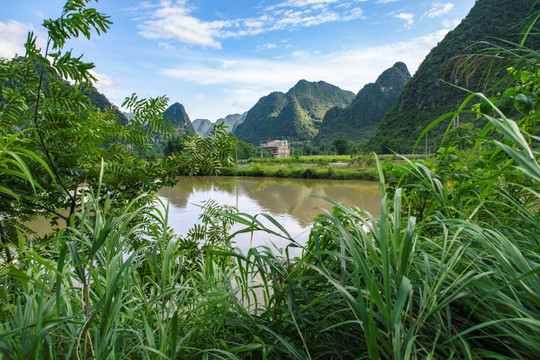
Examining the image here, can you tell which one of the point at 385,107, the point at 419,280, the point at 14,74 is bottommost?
the point at 419,280

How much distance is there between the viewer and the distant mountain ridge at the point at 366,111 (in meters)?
65.2

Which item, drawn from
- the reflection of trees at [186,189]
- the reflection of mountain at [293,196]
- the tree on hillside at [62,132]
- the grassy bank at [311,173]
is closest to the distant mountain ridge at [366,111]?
the grassy bank at [311,173]

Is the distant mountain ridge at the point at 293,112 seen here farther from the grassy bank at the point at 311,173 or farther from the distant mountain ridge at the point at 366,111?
the grassy bank at the point at 311,173

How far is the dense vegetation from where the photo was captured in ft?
1.43

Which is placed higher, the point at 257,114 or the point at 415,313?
the point at 257,114

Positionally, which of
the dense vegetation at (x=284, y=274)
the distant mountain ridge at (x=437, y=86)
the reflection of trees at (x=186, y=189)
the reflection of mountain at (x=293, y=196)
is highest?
the distant mountain ridge at (x=437, y=86)

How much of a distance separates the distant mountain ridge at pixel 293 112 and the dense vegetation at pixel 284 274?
261 ft

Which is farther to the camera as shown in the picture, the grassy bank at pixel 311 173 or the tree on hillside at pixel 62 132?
the grassy bank at pixel 311 173

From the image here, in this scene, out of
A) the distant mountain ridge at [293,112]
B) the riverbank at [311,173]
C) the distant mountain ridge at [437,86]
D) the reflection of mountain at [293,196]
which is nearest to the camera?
the reflection of mountain at [293,196]

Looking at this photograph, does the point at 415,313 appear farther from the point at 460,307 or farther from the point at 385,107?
the point at 385,107

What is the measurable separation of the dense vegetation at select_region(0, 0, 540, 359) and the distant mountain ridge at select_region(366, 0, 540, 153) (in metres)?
30.7

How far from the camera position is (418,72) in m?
45.8

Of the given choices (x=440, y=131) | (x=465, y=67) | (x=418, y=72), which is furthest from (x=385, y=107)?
(x=465, y=67)

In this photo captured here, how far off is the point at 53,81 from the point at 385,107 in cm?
7533
